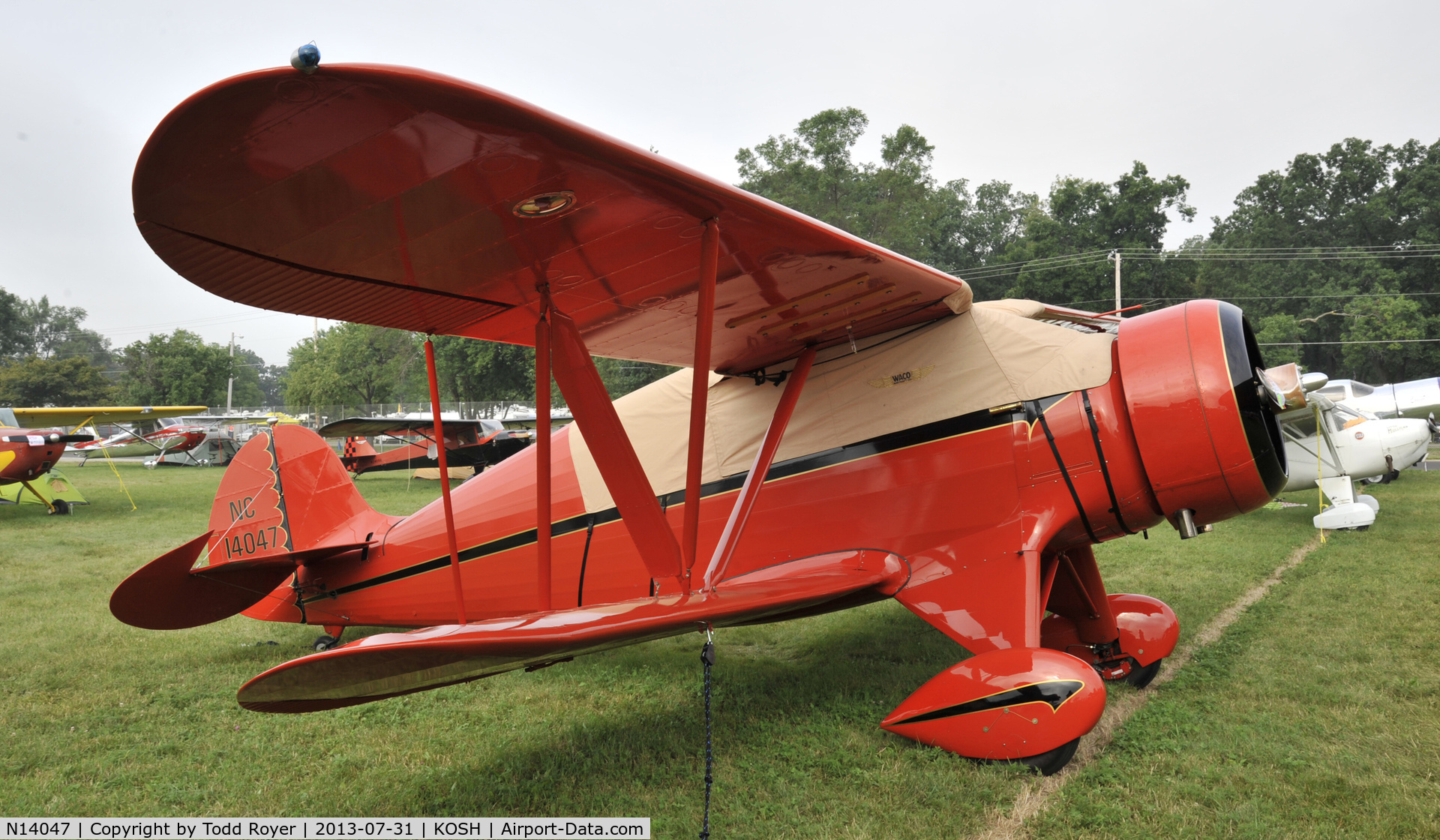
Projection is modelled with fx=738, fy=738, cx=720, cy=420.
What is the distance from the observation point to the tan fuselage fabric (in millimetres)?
3844

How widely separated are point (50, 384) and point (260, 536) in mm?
65536

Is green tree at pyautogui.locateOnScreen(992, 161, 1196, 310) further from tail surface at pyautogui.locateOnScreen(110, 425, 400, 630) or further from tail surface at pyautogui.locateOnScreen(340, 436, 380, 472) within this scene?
tail surface at pyautogui.locateOnScreen(110, 425, 400, 630)

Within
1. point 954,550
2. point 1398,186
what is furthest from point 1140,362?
point 1398,186

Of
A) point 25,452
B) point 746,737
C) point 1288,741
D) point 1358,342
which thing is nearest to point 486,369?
point 25,452

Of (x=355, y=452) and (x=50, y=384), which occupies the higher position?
(x=50, y=384)

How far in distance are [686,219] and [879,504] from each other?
6.35 ft

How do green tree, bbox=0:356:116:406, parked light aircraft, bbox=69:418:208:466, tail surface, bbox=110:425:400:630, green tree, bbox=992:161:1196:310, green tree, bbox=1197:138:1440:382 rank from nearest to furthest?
tail surface, bbox=110:425:400:630 → parked light aircraft, bbox=69:418:208:466 → green tree, bbox=1197:138:1440:382 → green tree, bbox=992:161:1196:310 → green tree, bbox=0:356:116:406

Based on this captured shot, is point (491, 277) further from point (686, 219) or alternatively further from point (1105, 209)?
point (1105, 209)

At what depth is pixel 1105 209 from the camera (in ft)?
152

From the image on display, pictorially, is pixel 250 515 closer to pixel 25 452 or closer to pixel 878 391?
pixel 878 391

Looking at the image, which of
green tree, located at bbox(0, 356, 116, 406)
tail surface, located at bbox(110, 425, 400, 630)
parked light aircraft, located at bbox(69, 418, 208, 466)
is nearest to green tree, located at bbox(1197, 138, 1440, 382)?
tail surface, located at bbox(110, 425, 400, 630)

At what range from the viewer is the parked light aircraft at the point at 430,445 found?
1888 centimetres

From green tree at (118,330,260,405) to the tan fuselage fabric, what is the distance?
2488 inches

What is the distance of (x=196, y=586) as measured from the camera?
451 cm
